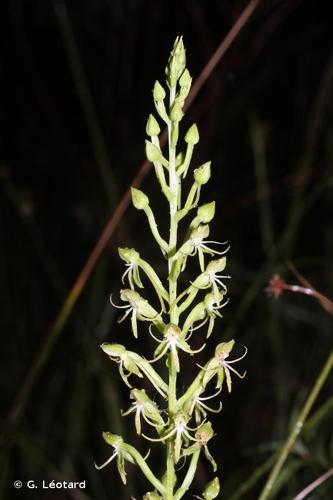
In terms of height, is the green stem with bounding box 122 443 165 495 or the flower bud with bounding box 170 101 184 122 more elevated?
the flower bud with bounding box 170 101 184 122

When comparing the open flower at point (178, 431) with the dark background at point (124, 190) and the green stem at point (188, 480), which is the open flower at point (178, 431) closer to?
the green stem at point (188, 480)

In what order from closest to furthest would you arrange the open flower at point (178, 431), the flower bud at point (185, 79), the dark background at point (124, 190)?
the open flower at point (178, 431) < the flower bud at point (185, 79) < the dark background at point (124, 190)

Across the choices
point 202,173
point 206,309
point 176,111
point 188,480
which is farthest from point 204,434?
point 176,111

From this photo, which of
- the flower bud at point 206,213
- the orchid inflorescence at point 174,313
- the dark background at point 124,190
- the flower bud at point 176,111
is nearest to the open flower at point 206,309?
the orchid inflorescence at point 174,313

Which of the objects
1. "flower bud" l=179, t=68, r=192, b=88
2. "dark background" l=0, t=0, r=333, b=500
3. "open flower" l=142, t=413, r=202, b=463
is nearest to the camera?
"open flower" l=142, t=413, r=202, b=463

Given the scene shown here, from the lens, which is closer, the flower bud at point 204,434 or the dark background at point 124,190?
the flower bud at point 204,434

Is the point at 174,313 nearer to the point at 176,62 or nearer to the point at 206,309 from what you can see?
the point at 206,309

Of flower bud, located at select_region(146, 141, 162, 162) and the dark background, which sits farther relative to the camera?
the dark background

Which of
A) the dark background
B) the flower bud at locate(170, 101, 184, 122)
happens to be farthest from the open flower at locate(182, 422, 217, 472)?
the dark background

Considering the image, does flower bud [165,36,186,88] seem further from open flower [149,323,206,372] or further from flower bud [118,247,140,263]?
open flower [149,323,206,372]
